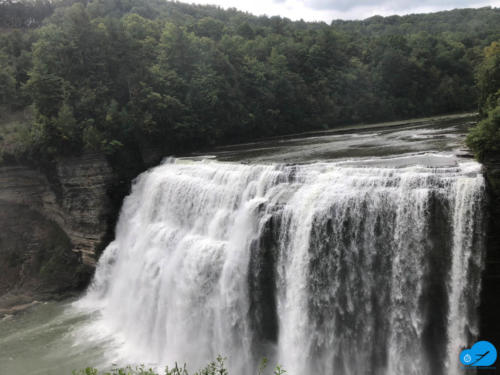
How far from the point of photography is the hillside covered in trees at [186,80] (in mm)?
26500

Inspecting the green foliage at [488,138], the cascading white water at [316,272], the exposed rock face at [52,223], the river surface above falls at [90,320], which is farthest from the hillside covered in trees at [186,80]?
the green foliage at [488,138]

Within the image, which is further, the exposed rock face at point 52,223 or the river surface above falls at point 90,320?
the exposed rock face at point 52,223

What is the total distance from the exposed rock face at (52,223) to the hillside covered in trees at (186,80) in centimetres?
146

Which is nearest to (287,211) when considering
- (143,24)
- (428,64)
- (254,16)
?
(143,24)

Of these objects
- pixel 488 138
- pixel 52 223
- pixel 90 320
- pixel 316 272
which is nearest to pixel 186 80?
pixel 52 223

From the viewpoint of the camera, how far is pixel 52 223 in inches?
1027

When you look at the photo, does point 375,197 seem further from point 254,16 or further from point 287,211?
point 254,16

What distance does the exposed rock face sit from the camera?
24000mm

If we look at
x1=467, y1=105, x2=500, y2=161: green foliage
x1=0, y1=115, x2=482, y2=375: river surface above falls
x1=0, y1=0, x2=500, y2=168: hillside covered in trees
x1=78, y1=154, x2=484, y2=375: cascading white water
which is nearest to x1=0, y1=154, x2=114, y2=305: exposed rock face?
x1=0, y1=0, x2=500, y2=168: hillside covered in trees

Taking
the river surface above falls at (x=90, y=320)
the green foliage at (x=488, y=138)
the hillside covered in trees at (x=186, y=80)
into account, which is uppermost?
the hillside covered in trees at (x=186, y=80)

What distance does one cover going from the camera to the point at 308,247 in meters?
13.5

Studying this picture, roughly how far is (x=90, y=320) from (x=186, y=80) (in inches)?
784

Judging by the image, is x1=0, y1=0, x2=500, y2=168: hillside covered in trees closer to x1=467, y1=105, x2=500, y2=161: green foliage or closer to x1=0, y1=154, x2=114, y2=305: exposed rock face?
x1=0, y1=154, x2=114, y2=305: exposed rock face

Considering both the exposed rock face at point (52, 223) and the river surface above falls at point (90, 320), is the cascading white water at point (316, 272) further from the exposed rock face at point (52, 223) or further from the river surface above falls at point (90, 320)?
the exposed rock face at point (52, 223)
